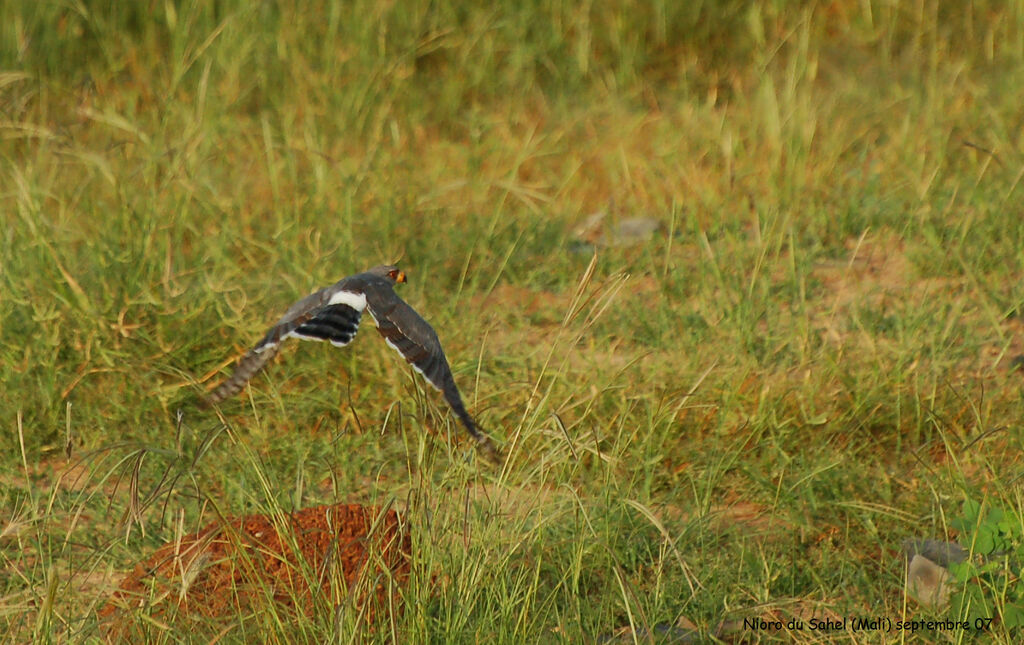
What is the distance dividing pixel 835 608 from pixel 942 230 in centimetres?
221

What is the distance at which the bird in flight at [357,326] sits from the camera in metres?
3.30

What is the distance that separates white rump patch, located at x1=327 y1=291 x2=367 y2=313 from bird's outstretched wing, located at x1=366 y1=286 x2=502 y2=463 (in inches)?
0.7

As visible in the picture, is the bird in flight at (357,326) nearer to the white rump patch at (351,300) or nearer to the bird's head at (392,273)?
the white rump patch at (351,300)

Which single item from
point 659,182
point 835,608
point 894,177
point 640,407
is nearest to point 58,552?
point 640,407

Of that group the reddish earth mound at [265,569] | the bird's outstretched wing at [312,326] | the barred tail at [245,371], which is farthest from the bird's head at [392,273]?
the reddish earth mound at [265,569]

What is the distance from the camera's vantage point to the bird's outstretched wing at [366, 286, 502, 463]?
3229 millimetres

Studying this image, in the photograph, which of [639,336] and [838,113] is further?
[838,113]

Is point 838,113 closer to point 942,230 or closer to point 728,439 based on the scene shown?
point 942,230

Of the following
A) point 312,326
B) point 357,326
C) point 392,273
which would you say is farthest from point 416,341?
point 392,273

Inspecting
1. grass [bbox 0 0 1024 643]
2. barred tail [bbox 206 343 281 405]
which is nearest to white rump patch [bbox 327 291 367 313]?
barred tail [bbox 206 343 281 405]

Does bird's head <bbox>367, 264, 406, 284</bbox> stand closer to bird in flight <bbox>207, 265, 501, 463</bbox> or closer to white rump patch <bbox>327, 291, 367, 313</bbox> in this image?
bird in flight <bbox>207, 265, 501, 463</bbox>

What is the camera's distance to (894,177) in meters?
5.23

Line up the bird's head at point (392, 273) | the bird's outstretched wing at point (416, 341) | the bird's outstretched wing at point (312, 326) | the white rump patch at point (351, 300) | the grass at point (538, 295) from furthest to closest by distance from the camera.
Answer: the bird's head at point (392, 273), the white rump patch at point (351, 300), the bird's outstretched wing at point (312, 326), the bird's outstretched wing at point (416, 341), the grass at point (538, 295)

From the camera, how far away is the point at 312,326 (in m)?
3.38
